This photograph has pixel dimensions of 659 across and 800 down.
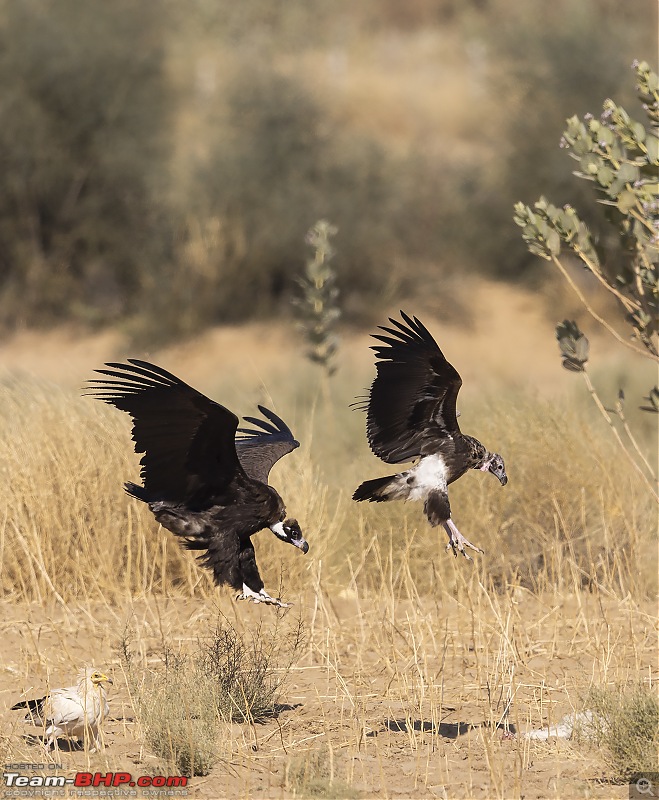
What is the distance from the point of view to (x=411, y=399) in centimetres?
571

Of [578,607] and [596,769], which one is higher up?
[578,607]

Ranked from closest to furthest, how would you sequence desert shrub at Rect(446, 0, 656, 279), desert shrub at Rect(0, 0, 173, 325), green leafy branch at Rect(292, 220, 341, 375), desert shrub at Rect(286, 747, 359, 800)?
1. desert shrub at Rect(286, 747, 359, 800)
2. green leafy branch at Rect(292, 220, 341, 375)
3. desert shrub at Rect(0, 0, 173, 325)
4. desert shrub at Rect(446, 0, 656, 279)

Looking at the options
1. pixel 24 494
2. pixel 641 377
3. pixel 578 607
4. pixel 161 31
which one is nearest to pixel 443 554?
pixel 578 607

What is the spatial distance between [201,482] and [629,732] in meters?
2.14

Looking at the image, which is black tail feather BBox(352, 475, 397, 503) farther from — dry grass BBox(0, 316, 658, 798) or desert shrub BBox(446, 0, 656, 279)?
desert shrub BBox(446, 0, 656, 279)

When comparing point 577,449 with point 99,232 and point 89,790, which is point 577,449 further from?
point 99,232

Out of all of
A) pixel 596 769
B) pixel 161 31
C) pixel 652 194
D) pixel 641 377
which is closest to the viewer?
pixel 596 769

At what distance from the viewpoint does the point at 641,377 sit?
15.0 metres

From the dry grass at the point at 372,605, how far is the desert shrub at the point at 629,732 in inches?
3.5

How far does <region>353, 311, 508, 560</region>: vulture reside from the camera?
5.63 meters

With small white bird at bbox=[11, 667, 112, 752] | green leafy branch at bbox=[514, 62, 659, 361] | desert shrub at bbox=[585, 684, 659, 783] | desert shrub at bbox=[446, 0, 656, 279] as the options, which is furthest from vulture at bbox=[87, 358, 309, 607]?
desert shrub at bbox=[446, 0, 656, 279]

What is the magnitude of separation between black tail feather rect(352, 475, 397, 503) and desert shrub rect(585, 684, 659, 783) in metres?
1.32

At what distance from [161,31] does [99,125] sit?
3585 mm

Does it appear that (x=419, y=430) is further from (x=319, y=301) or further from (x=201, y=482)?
(x=319, y=301)
